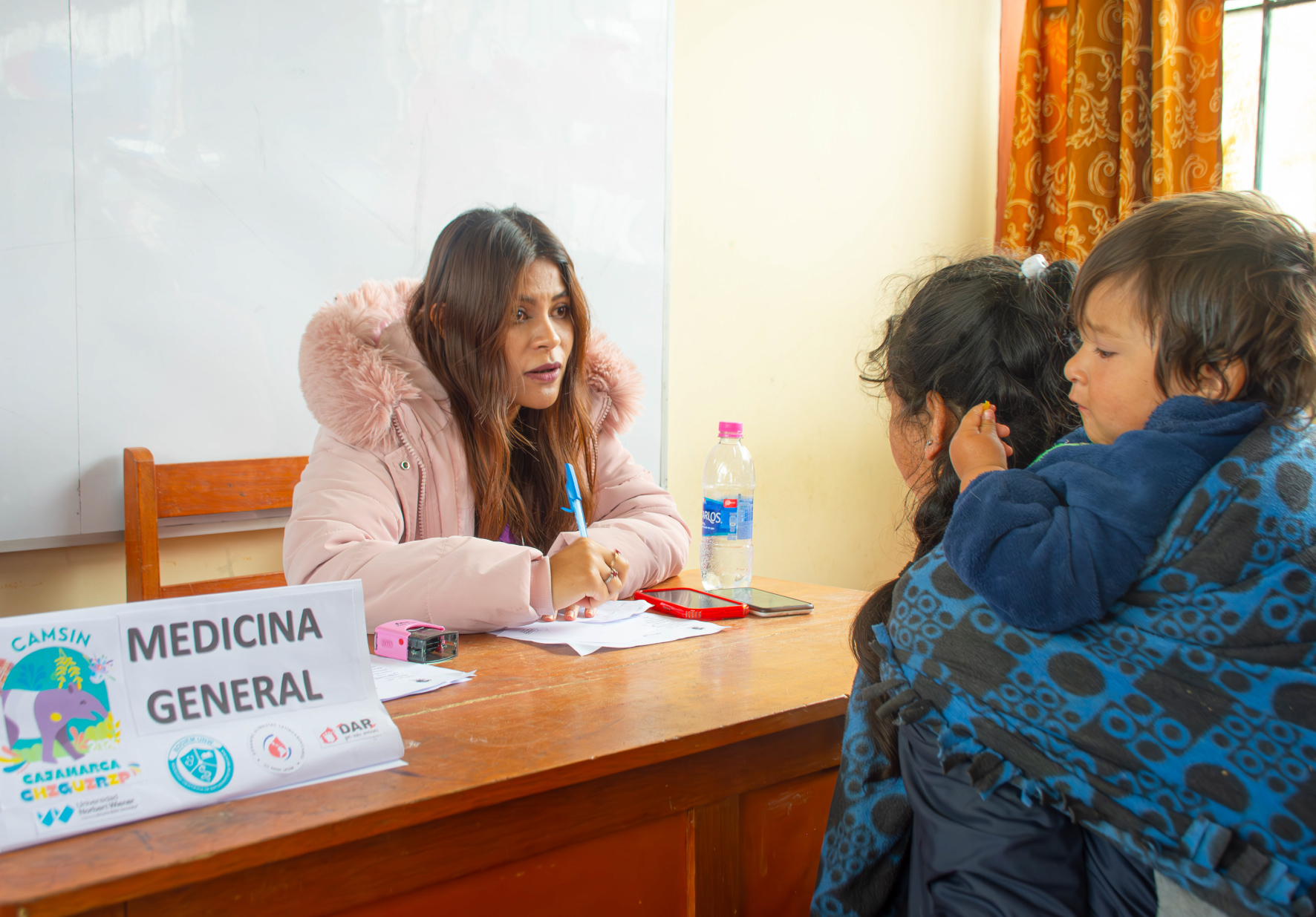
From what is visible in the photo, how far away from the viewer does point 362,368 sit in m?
1.25

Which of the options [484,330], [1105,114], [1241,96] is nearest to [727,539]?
[484,330]

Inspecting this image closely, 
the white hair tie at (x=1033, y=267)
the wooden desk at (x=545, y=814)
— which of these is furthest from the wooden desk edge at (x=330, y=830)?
the white hair tie at (x=1033, y=267)

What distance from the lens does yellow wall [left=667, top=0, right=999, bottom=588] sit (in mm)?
2465

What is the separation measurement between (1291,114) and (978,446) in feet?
8.87

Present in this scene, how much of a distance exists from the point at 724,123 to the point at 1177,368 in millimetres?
2052

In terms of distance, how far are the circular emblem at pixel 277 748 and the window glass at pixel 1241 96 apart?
120 inches

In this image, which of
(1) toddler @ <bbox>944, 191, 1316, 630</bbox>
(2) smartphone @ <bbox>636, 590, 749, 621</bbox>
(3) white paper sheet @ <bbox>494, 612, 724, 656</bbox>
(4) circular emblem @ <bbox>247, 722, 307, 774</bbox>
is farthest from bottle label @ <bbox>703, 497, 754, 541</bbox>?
(4) circular emblem @ <bbox>247, 722, 307, 774</bbox>

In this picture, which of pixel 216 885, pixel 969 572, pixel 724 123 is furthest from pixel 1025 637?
pixel 724 123

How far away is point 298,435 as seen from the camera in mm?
1767

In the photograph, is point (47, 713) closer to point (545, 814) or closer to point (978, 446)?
point (545, 814)

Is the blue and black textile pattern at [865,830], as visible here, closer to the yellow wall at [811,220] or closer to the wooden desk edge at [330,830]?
the wooden desk edge at [330,830]

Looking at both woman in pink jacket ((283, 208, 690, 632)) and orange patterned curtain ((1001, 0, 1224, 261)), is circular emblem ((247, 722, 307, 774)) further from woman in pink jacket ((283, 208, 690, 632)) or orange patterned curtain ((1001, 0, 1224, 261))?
orange patterned curtain ((1001, 0, 1224, 261))

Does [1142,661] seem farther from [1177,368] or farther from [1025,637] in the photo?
[1177,368]

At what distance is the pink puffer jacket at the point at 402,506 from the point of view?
3.51ft
